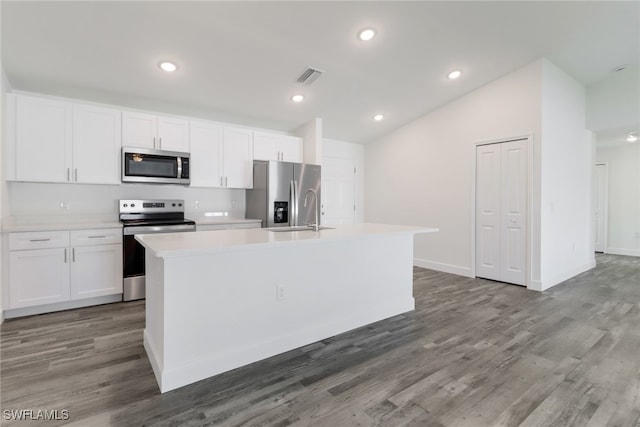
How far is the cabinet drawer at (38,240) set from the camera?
2848 mm

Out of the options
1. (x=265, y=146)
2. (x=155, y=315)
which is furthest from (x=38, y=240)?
(x=265, y=146)

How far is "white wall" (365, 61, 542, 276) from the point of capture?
4.08m

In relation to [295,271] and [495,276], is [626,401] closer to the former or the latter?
[295,271]

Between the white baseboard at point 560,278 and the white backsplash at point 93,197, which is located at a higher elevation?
the white backsplash at point 93,197

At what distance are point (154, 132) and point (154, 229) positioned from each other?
4.09 feet

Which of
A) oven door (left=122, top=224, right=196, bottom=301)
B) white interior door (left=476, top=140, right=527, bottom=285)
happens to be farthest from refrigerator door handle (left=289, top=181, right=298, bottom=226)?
white interior door (left=476, top=140, right=527, bottom=285)

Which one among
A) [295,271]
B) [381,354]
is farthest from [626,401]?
[295,271]

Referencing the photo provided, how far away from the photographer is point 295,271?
7.86 ft

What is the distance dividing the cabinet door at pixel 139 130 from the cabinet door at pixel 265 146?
1.35 meters

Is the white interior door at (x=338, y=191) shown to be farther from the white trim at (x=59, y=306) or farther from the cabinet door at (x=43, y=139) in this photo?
the cabinet door at (x=43, y=139)

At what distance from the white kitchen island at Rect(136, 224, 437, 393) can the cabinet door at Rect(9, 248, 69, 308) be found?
148cm

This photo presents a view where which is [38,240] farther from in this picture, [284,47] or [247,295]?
[284,47]

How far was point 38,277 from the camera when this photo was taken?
2965mm

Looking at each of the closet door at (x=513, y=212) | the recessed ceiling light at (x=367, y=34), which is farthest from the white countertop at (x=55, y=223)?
the closet door at (x=513, y=212)
